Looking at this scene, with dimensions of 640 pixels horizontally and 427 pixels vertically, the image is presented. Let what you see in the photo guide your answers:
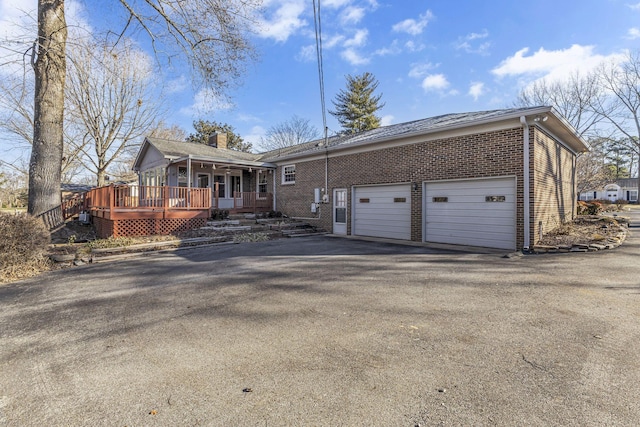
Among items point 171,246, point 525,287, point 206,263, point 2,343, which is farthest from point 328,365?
point 171,246

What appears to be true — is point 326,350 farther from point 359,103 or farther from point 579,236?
point 359,103

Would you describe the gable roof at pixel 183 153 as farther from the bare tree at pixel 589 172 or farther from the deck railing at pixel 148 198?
the bare tree at pixel 589 172

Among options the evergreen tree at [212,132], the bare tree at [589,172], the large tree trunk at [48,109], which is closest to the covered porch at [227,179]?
the large tree trunk at [48,109]

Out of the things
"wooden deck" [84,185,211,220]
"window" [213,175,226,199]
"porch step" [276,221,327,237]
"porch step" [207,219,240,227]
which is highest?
"window" [213,175,226,199]

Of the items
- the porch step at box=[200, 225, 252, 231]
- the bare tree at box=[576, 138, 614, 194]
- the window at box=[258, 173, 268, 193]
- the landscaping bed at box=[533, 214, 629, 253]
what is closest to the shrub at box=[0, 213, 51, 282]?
the porch step at box=[200, 225, 252, 231]

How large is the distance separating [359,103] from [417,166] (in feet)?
91.7

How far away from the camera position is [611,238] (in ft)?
29.2

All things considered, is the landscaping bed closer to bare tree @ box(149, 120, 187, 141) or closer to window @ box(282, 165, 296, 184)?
window @ box(282, 165, 296, 184)

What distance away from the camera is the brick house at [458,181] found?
8883 mm

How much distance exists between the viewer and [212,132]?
3522 cm

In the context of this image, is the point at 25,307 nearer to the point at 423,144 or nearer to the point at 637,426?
the point at 637,426

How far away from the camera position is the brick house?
29.1 ft

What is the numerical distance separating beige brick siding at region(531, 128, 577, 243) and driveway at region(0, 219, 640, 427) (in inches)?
130

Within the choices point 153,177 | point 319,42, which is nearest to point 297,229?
point 319,42
